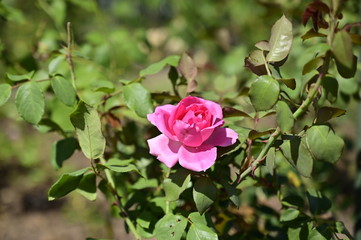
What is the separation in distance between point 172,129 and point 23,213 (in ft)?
9.57

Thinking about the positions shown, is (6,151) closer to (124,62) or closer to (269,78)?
(124,62)

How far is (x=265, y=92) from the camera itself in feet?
2.43

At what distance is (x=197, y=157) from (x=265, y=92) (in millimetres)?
164

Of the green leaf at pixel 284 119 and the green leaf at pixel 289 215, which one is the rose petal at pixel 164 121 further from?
the green leaf at pixel 289 215

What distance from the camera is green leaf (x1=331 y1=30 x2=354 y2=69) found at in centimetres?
66

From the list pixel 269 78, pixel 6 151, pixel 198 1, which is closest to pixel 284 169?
pixel 269 78

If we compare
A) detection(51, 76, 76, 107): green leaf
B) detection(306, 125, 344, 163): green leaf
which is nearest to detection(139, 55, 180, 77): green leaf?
detection(51, 76, 76, 107): green leaf

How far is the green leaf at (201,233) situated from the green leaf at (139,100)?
26 cm

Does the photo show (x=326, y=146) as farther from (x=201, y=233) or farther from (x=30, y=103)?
(x=30, y=103)

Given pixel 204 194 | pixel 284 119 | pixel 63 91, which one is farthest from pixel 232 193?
pixel 63 91

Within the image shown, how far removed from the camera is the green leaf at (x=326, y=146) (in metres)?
0.72

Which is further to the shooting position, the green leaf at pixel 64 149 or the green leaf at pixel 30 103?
the green leaf at pixel 64 149

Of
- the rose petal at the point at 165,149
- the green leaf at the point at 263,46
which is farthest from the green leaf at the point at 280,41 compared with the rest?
the rose petal at the point at 165,149

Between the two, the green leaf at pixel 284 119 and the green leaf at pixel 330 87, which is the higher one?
the green leaf at pixel 330 87
